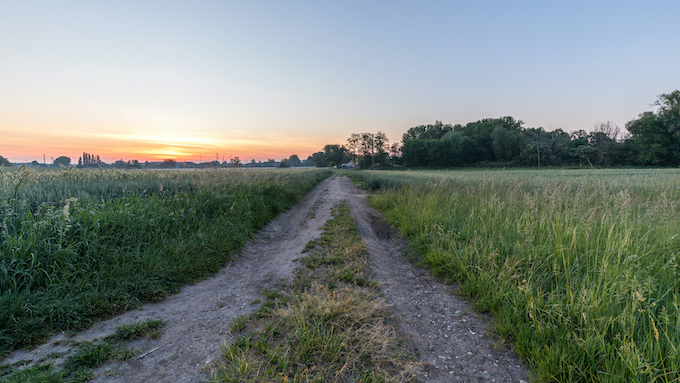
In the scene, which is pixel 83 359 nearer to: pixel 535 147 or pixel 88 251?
pixel 88 251

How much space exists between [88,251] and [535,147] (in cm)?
7307

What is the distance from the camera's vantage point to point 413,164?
258ft

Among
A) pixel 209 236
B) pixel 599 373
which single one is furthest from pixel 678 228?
pixel 209 236

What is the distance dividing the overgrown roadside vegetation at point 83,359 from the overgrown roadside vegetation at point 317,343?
1.01 meters

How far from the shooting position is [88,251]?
3.92 m

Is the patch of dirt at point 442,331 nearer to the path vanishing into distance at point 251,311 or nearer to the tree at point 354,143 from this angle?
the path vanishing into distance at point 251,311

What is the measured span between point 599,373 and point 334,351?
211 centimetres

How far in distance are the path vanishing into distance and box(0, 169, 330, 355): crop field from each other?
0.28 meters

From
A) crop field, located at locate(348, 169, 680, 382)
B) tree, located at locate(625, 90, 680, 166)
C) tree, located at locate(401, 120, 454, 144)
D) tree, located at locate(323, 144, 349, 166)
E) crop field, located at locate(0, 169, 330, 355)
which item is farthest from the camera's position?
tree, located at locate(323, 144, 349, 166)

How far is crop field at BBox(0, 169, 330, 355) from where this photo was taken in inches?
118

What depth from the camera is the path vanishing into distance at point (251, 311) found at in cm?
233

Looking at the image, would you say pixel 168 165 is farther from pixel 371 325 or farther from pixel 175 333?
pixel 371 325

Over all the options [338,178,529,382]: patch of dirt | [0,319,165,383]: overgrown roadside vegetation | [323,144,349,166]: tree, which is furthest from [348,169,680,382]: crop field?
[323,144,349,166]: tree

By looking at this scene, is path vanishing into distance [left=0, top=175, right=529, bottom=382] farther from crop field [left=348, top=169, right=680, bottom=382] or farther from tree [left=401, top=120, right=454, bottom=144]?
tree [left=401, top=120, right=454, bottom=144]
